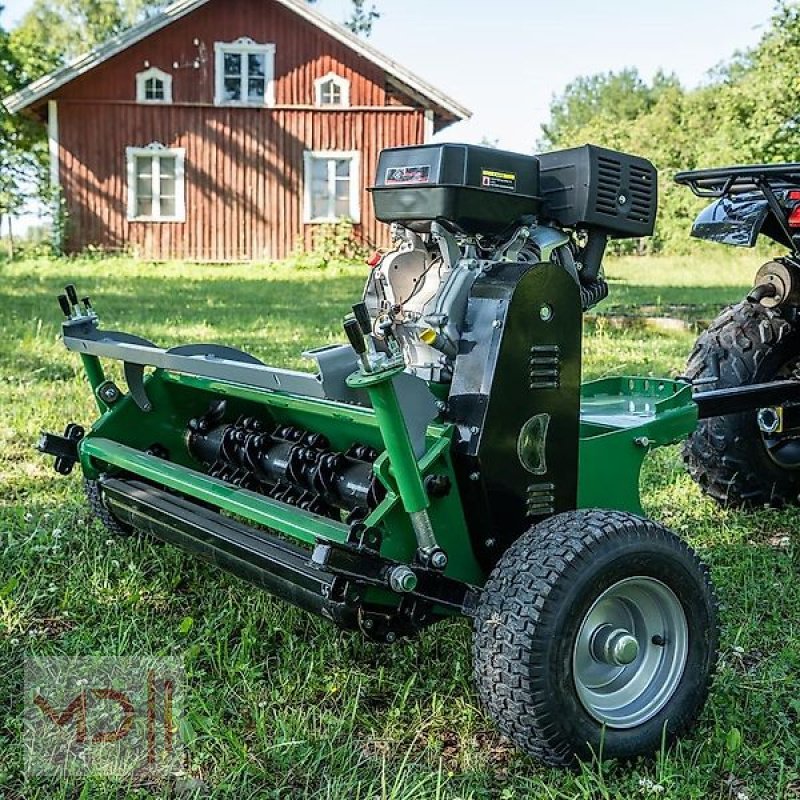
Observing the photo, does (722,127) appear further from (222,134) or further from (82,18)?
(82,18)

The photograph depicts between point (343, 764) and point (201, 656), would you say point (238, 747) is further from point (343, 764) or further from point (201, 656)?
point (201, 656)

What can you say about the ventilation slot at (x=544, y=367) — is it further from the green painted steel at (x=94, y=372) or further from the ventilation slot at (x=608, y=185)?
the green painted steel at (x=94, y=372)

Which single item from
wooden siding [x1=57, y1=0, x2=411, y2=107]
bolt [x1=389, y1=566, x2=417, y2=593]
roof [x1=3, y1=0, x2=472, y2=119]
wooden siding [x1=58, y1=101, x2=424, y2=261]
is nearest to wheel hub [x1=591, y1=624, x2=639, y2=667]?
bolt [x1=389, y1=566, x2=417, y2=593]

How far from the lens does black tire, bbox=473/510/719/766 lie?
8.48 ft

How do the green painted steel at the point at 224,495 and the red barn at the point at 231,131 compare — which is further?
the red barn at the point at 231,131

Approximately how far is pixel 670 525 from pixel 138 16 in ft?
172

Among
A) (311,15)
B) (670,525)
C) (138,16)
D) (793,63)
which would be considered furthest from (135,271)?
(138,16)

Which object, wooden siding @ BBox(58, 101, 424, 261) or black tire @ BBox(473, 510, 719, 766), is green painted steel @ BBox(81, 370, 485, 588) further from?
wooden siding @ BBox(58, 101, 424, 261)

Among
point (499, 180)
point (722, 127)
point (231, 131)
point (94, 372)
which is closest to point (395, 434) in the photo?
point (499, 180)

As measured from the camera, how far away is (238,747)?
2.76m

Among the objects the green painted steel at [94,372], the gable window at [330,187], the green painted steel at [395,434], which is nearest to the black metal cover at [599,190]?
the green painted steel at [395,434]

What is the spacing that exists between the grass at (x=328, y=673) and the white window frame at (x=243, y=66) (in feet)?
56.2

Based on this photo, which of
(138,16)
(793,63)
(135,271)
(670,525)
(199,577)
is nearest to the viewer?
(199,577)

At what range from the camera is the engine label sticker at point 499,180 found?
10.5 feet
